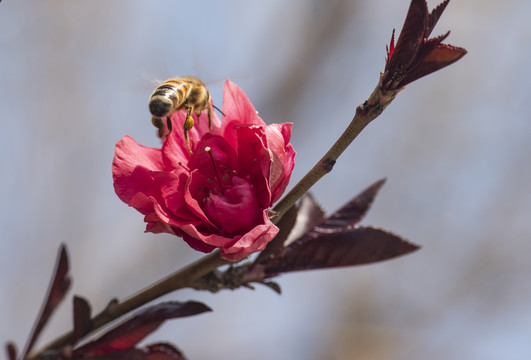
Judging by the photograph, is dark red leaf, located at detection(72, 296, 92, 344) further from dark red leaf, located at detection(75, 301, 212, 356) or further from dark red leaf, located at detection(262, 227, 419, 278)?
dark red leaf, located at detection(262, 227, 419, 278)

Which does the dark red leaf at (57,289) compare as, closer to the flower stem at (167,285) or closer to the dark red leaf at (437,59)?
the flower stem at (167,285)

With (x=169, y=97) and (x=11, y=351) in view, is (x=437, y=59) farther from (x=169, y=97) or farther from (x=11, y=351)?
(x=11, y=351)

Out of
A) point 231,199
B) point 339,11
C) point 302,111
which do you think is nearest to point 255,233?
point 231,199

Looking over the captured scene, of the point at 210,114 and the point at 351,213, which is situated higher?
the point at 210,114

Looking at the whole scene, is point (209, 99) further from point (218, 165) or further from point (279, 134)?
point (279, 134)

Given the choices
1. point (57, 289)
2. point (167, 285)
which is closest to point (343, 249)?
point (167, 285)

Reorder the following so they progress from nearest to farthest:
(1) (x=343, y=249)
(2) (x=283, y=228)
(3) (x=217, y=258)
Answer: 1. (3) (x=217, y=258)
2. (2) (x=283, y=228)
3. (1) (x=343, y=249)

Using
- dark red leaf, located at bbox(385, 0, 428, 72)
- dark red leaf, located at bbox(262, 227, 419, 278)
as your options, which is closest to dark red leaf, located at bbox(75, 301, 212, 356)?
dark red leaf, located at bbox(262, 227, 419, 278)
